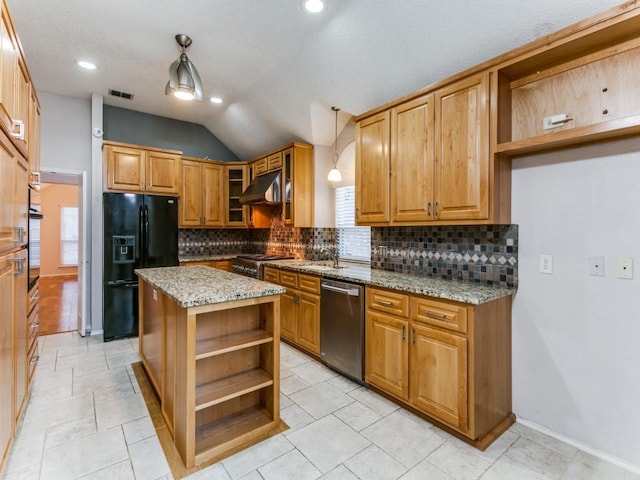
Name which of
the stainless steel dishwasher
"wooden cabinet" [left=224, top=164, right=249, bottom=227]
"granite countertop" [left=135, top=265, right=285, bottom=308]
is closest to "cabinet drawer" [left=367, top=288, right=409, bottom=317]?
the stainless steel dishwasher

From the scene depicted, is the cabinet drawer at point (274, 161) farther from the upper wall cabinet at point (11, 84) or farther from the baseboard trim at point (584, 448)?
the baseboard trim at point (584, 448)

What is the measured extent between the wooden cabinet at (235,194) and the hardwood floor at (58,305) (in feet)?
8.67

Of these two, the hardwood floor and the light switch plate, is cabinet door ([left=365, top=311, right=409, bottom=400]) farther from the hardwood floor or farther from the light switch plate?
the hardwood floor

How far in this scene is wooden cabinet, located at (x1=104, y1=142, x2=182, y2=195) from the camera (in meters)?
4.07

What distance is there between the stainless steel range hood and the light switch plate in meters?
3.48

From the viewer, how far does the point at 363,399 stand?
2.55 meters

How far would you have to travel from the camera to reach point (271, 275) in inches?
155

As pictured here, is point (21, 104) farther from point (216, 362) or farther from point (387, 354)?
point (387, 354)

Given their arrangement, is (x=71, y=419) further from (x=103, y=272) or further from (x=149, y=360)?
(x=103, y=272)

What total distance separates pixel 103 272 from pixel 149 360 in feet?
5.71

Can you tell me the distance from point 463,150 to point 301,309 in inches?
86.2

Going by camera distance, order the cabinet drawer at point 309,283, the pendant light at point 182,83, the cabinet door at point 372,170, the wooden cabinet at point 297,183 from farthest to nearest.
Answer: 1. the wooden cabinet at point 297,183
2. the cabinet drawer at point 309,283
3. the cabinet door at point 372,170
4. the pendant light at point 182,83

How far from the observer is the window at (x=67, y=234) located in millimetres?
8836

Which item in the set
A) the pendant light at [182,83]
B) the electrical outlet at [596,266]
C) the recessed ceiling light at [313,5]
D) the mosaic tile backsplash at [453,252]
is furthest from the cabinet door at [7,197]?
the electrical outlet at [596,266]
